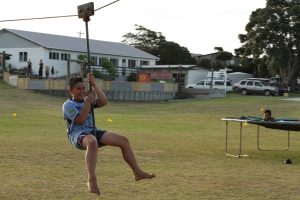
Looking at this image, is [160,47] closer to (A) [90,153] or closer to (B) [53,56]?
(B) [53,56]

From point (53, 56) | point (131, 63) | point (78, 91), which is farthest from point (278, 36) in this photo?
point (78, 91)

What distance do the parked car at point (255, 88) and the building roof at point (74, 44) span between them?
56.9 ft

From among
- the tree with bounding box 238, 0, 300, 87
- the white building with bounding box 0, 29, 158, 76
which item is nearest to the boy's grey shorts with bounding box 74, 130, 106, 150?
the white building with bounding box 0, 29, 158, 76

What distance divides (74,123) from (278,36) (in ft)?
215

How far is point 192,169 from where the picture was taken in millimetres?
11539

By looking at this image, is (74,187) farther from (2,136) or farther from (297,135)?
(297,135)

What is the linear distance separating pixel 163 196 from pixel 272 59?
6461 centimetres

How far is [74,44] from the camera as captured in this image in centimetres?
6831

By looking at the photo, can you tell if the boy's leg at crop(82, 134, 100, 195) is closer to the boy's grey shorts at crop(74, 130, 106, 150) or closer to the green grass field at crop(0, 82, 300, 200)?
the boy's grey shorts at crop(74, 130, 106, 150)

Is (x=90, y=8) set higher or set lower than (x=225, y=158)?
higher

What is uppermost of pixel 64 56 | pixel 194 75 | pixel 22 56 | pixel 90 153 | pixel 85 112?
pixel 64 56

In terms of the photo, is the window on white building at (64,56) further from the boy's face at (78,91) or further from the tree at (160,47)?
the boy's face at (78,91)

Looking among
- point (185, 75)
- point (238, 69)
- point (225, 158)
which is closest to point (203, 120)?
point (225, 158)

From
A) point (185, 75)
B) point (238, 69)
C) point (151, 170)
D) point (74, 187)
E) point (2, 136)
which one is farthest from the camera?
point (238, 69)
